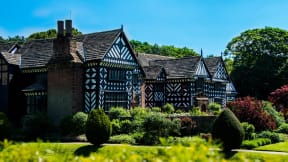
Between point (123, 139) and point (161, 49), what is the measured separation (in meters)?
72.6

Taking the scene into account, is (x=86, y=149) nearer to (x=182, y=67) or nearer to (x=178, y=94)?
(x=178, y=94)

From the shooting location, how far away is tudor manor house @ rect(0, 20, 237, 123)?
33.2 m

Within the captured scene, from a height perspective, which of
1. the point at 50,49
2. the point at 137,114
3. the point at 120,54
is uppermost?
the point at 50,49

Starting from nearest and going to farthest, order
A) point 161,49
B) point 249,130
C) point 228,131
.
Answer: point 228,131 < point 249,130 < point 161,49

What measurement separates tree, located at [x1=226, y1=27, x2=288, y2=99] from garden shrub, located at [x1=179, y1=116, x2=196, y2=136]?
30826mm

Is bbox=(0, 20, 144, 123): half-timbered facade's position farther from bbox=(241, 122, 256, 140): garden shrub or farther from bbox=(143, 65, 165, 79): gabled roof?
bbox=(241, 122, 256, 140): garden shrub

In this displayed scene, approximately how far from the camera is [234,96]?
56.1 metres

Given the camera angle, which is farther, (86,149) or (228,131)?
(86,149)

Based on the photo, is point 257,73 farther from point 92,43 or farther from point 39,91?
point 39,91

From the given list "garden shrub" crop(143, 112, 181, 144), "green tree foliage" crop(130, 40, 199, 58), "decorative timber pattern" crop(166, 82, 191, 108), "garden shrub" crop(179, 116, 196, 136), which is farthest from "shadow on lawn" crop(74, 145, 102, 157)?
"green tree foliage" crop(130, 40, 199, 58)

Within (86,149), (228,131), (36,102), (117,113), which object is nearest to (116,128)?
(117,113)

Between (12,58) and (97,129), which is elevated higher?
(12,58)

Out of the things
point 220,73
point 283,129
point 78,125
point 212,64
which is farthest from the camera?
point 220,73

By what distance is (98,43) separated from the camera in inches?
1383
